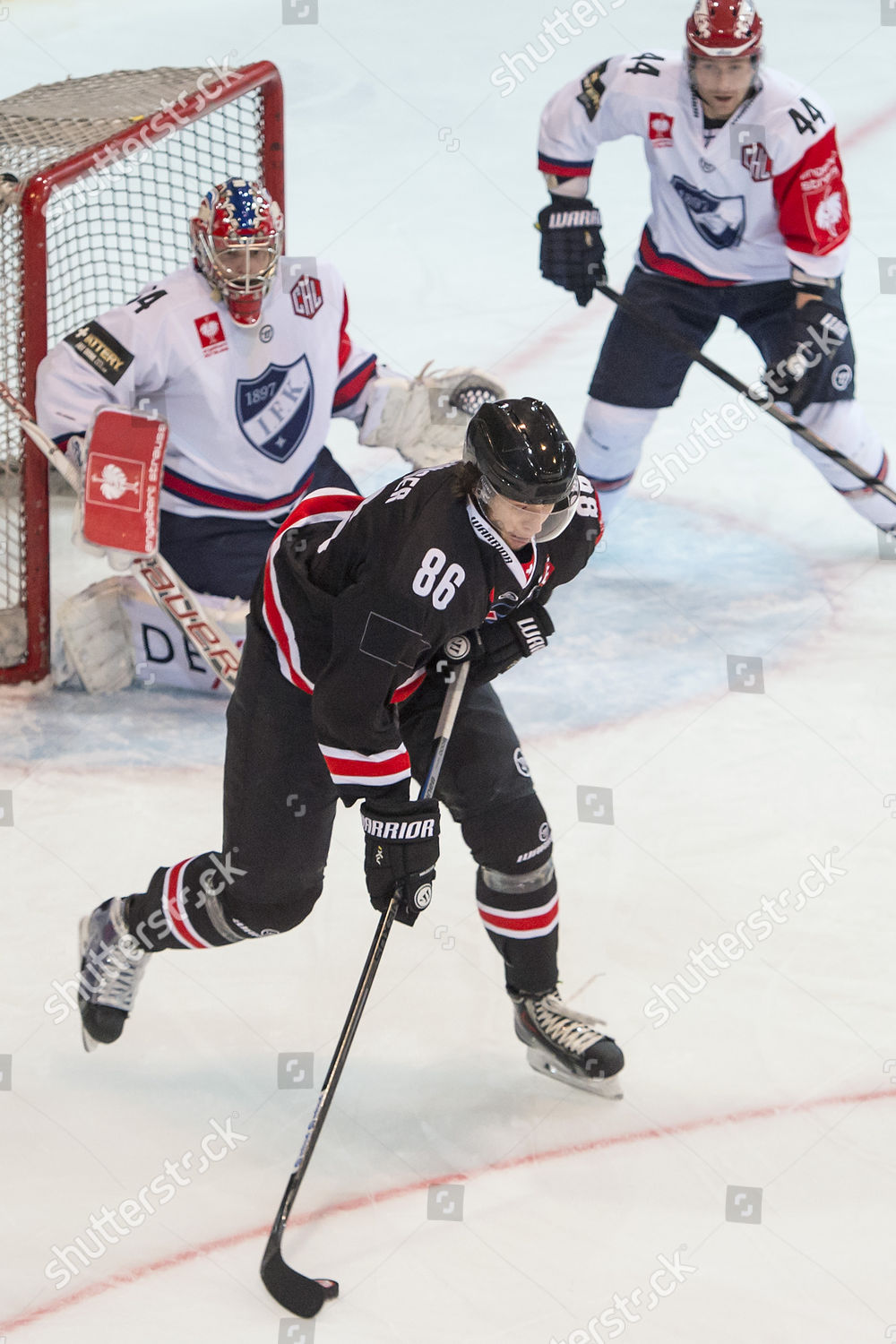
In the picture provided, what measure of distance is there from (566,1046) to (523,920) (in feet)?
0.73

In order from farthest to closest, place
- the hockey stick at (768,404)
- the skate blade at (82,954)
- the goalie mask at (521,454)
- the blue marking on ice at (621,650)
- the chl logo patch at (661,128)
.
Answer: the hockey stick at (768,404)
the chl logo patch at (661,128)
the blue marking on ice at (621,650)
the skate blade at (82,954)
the goalie mask at (521,454)

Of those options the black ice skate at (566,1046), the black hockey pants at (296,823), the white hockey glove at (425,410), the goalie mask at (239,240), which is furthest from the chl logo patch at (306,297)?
the black ice skate at (566,1046)

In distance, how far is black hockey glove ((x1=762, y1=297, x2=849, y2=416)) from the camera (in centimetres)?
376

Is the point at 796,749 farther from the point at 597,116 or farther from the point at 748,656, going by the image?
the point at 597,116

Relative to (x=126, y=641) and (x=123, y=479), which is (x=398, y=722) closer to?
(x=123, y=479)

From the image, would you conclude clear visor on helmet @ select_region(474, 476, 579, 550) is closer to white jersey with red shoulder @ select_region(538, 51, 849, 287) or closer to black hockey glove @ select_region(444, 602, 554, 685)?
black hockey glove @ select_region(444, 602, 554, 685)

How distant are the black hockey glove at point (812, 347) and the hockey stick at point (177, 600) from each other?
4.70ft

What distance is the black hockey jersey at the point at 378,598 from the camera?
2006mm

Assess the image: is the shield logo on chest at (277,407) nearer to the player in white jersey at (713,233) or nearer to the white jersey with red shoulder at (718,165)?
the player in white jersey at (713,233)

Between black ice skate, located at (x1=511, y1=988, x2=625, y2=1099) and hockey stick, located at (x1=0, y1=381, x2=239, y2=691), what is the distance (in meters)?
1.15

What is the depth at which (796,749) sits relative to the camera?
3482 mm

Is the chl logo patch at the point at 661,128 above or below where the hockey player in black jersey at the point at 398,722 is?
above

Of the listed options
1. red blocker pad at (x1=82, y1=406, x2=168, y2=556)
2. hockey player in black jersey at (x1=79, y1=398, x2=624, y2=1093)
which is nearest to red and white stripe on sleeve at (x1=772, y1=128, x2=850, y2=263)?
red blocker pad at (x1=82, y1=406, x2=168, y2=556)

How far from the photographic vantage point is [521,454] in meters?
1.98
